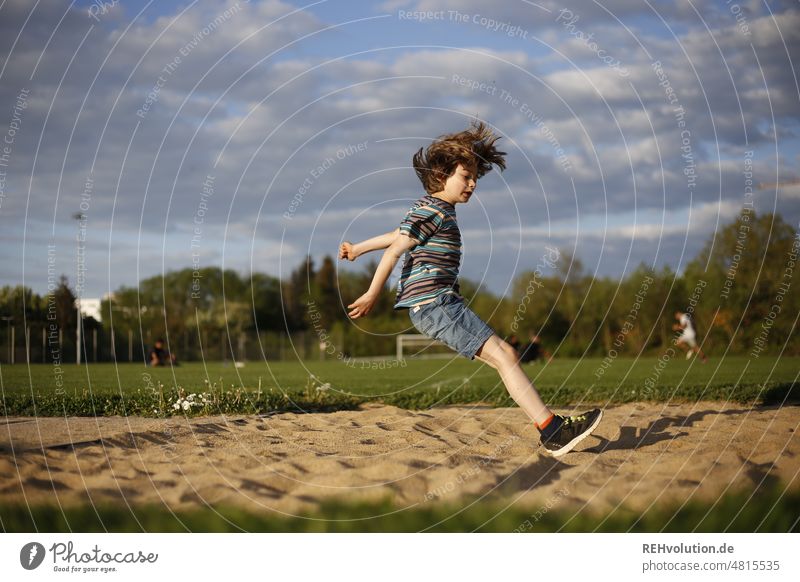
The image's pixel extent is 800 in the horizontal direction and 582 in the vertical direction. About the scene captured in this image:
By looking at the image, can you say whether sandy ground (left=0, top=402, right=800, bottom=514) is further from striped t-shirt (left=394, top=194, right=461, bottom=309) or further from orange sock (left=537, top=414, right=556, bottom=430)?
striped t-shirt (left=394, top=194, right=461, bottom=309)

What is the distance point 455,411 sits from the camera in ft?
37.8

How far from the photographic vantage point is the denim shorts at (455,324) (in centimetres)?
720

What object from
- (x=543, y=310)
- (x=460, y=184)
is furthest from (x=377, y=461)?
(x=543, y=310)

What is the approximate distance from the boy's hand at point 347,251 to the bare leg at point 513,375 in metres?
1.39

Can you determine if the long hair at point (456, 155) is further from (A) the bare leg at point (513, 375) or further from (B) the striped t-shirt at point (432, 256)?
(A) the bare leg at point (513, 375)

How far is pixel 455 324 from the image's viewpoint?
721 cm

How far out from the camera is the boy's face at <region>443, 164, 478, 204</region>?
7570 millimetres

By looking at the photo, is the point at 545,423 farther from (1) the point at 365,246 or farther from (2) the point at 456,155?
(2) the point at 456,155

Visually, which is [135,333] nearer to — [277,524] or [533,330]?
[533,330]

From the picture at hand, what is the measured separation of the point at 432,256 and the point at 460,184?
0.76 meters

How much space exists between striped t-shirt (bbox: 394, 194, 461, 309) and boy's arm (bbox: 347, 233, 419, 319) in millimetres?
205
